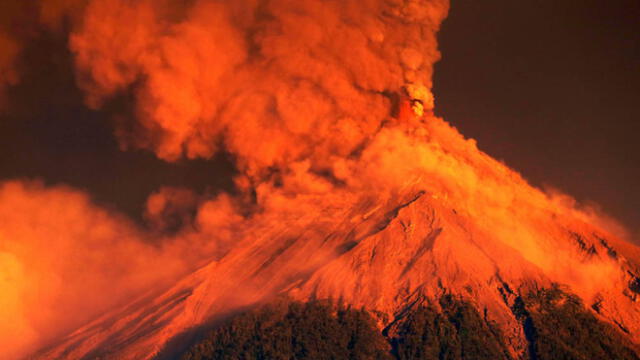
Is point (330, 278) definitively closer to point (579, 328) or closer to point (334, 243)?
point (334, 243)

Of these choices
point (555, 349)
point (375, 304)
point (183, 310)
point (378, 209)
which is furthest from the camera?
point (378, 209)

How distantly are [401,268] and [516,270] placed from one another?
8.13m

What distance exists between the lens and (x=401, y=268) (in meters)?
56.5

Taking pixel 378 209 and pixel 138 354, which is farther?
Answer: pixel 378 209

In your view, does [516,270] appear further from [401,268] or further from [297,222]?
[297,222]

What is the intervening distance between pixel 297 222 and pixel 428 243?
463 inches

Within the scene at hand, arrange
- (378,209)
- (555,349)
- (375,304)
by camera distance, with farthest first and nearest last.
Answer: (378,209) < (375,304) < (555,349)

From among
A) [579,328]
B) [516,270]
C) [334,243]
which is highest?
[334,243]

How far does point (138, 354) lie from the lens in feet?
177

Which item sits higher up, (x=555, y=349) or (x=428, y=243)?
(x=428, y=243)

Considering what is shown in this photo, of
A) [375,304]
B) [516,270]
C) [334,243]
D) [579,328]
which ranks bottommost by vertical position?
[579,328]

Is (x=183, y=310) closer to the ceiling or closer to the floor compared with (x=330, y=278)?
closer to the ceiling

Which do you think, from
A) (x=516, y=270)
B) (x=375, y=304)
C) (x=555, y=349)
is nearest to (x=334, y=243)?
(x=375, y=304)

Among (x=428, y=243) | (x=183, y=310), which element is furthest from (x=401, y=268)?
(x=183, y=310)
